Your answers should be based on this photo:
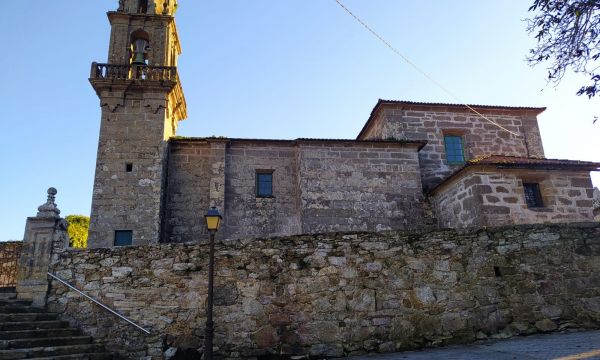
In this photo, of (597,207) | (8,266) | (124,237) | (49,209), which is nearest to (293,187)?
(124,237)

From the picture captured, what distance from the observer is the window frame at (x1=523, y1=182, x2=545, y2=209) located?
12.2m

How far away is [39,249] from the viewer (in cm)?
776

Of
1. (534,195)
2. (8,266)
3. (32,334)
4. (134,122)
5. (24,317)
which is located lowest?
(32,334)

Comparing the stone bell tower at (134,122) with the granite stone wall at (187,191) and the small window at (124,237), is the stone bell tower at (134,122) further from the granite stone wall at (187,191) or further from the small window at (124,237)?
the granite stone wall at (187,191)

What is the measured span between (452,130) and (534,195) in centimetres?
502

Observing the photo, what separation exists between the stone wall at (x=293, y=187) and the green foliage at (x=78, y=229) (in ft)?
29.5

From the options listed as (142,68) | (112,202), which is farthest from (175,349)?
(142,68)

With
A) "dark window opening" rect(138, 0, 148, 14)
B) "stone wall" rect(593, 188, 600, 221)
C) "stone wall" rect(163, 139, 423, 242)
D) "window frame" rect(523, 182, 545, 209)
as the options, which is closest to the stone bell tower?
"dark window opening" rect(138, 0, 148, 14)

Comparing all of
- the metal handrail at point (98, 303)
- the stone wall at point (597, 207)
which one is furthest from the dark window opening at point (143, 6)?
the stone wall at point (597, 207)

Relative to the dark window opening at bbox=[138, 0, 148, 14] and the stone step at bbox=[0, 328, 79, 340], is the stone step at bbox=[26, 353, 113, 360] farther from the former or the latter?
the dark window opening at bbox=[138, 0, 148, 14]

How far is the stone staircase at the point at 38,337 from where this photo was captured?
6.56m

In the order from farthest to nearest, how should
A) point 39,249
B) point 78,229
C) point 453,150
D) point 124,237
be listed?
point 78,229
point 453,150
point 124,237
point 39,249

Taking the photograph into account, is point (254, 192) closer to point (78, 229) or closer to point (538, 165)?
point (538, 165)

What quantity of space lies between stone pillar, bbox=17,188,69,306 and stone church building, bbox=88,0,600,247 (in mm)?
4708
